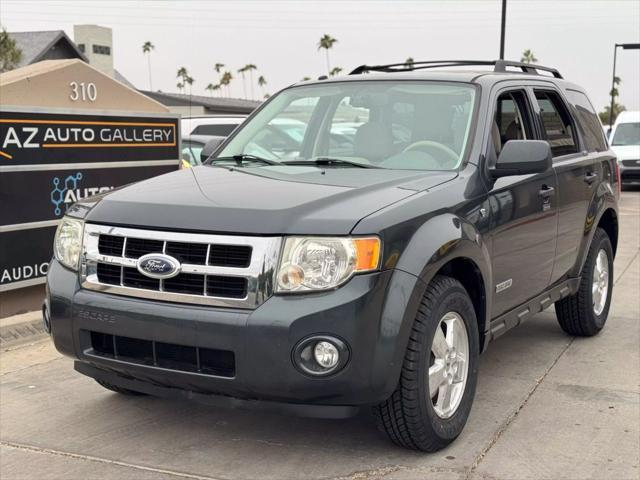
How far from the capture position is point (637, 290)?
8.16 meters

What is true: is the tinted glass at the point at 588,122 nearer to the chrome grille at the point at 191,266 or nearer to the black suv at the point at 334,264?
the black suv at the point at 334,264

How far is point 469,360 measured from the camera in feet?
13.8

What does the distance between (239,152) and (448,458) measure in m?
2.18

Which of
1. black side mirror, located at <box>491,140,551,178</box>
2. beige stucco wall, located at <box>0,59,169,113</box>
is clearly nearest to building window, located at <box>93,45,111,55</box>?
beige stucco wall, located at <box>0,59,169,113</box>

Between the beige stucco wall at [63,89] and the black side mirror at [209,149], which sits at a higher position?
the beige stucco wall at [63,89]

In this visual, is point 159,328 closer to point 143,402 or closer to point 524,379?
point 143,402

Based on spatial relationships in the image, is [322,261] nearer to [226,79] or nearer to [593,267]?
[593,267]

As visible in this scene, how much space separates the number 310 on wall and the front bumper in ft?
13.5

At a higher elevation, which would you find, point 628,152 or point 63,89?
point 63,89

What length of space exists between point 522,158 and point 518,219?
0.43 m

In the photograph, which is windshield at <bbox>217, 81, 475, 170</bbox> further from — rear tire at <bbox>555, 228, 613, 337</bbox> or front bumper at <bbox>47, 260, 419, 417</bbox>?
rear tire at <bbox>555, 228, 613, 337</bbox>

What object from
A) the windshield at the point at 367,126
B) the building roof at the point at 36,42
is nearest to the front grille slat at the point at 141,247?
the windshield at the point at 367,126

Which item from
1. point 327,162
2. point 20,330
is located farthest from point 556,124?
point 20,330

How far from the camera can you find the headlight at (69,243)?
158 inches
